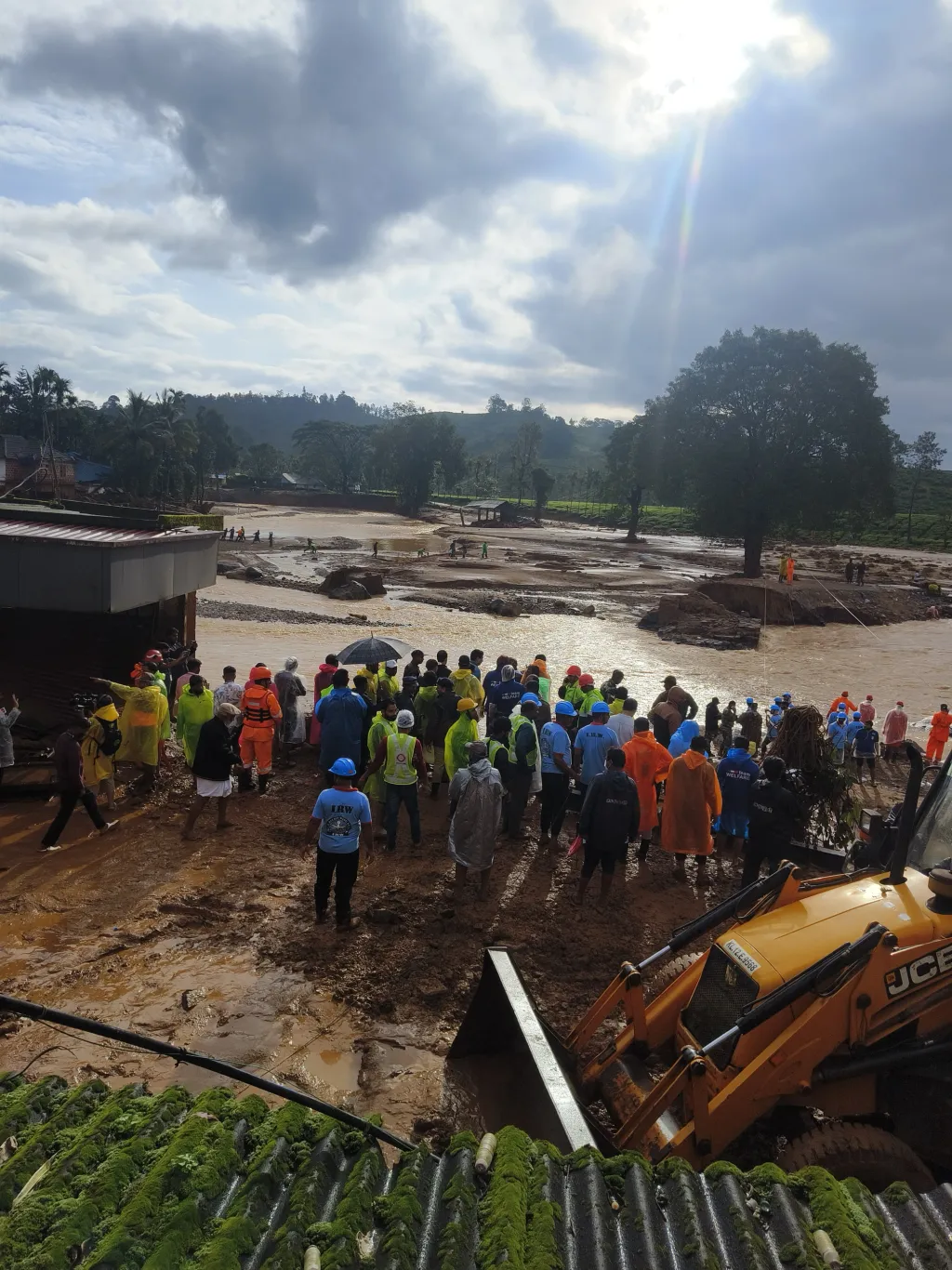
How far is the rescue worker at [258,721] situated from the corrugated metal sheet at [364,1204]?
6.67m

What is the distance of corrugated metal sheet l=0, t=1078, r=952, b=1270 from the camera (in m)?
2.33

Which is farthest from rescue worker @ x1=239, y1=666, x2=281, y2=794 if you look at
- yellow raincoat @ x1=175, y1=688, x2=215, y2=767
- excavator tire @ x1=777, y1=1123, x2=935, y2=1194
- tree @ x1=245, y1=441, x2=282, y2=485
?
tree @ x1=245, y1=441, x2=282, y2=485

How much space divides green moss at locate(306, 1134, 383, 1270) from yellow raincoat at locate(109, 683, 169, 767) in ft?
24.8

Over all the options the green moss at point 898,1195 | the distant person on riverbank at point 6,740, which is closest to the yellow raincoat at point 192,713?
the distant person on riverbank at point 6,740

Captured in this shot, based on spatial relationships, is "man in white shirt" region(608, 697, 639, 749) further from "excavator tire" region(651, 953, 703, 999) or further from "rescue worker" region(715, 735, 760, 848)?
"excavator tire" region(651, 953, 703, 999)

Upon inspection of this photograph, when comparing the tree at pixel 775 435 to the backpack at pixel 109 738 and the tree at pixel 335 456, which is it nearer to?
the backpack at pixel 109 738

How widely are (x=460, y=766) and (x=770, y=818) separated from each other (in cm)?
326

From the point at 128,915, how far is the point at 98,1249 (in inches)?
197

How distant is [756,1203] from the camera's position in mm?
2762

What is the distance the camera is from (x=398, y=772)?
8.20 m

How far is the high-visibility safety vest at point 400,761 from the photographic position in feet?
26.7

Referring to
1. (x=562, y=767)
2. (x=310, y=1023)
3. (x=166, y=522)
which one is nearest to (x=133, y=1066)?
(x=310, y=1023)

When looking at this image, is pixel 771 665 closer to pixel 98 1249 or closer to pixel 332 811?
pixel 332 811

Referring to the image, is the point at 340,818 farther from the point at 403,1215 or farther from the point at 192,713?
the point at 403,1215
